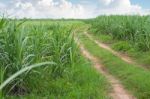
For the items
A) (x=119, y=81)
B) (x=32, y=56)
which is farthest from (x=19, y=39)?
(x=119, y=81)

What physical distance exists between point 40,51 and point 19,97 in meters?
1.48

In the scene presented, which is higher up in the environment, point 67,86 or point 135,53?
point 67,86

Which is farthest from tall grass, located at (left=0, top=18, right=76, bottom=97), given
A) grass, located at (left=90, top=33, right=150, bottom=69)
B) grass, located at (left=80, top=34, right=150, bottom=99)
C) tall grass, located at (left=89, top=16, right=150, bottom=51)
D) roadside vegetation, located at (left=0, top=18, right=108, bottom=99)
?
tall grass, located at (left=89, top=16, right=150, bottom=51)

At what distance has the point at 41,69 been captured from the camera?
23.8ft

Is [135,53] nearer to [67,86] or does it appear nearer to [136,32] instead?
[136,32]

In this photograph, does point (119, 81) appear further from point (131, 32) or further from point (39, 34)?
point (131, 32)

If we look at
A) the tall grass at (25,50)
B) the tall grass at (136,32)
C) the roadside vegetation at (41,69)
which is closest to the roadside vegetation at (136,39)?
the tall grass at (136,32)

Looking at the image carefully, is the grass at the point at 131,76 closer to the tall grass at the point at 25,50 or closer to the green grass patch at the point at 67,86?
the green grass patch at the point at 67,86

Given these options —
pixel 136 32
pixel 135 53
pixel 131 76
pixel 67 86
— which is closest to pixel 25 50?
pixel 67 86

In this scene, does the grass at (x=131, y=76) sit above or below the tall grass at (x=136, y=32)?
below

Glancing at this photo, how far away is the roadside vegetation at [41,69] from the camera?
251 inches

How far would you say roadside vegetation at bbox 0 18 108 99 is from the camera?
6367 millimetres

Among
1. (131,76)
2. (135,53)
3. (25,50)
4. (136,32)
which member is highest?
(25,50)

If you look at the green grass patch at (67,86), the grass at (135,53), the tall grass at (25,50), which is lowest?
the grass at (135,53)
